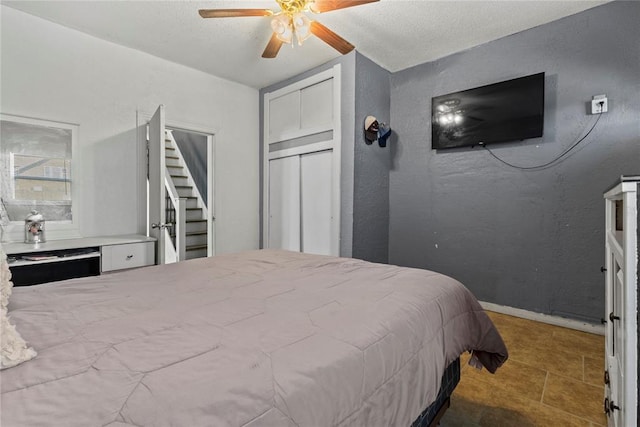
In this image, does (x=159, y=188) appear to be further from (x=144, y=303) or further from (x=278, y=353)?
(x=278, y=353)

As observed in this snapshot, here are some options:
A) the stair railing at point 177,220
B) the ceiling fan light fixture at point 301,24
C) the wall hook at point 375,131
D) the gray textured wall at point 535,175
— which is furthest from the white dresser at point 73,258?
the gray textured wall at point 535,175

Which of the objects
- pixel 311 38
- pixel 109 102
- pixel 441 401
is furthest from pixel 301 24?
pixel 441 401

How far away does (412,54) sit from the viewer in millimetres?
3348

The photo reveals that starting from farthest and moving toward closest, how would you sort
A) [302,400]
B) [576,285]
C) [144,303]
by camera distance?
1. [576,285]
2. [144,303]
3. [302,400]

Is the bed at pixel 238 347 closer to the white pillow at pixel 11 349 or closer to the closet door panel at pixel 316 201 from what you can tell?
the white pillow at pixel 11 349

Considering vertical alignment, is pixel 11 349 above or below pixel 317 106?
below

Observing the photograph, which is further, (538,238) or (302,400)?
(538,238)

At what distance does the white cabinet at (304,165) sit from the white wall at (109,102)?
0.47m

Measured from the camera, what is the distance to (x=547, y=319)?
2805mm

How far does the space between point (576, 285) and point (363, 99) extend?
2.70 metres

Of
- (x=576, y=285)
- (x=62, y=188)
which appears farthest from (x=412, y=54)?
(x=62, y=188)

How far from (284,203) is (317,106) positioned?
1.29m

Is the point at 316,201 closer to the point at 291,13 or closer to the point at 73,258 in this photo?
the point at 291,13

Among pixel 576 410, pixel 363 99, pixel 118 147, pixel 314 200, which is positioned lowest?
pixel 576 410
